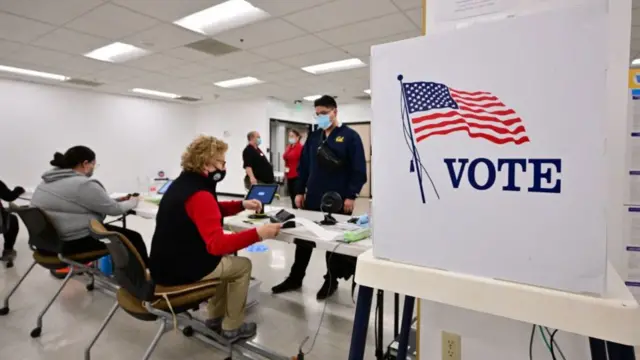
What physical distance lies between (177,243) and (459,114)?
4.36 ft

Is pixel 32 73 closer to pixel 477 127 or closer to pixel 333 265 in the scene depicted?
pixel 333 265

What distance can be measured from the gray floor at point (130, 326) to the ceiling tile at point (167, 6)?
2.53m

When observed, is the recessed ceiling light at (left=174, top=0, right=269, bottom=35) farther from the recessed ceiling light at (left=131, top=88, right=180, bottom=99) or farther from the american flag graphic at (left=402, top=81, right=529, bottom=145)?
the recessed ceiling light at (left=131, top=88, right=180, bottom=99)

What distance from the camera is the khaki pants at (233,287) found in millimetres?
1684

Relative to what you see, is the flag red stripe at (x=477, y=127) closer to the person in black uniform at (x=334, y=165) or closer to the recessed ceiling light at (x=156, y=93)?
the person in black uniform at (x=334, y=165)

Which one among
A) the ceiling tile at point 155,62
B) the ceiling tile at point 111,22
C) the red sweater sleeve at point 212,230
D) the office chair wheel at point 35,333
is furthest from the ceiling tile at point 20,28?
the red sweater sleeve at point 212,230

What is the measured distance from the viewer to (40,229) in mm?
2068

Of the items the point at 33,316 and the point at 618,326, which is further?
the point at 33,316

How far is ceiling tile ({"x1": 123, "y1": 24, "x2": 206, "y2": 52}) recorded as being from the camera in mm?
3735

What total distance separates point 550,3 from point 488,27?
0.85 ft

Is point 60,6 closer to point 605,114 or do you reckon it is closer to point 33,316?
point 33,316

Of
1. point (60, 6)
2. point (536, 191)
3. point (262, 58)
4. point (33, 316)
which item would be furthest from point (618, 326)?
point (262, 58)

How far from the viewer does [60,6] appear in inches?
124

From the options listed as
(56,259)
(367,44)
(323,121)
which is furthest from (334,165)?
(367,44)
